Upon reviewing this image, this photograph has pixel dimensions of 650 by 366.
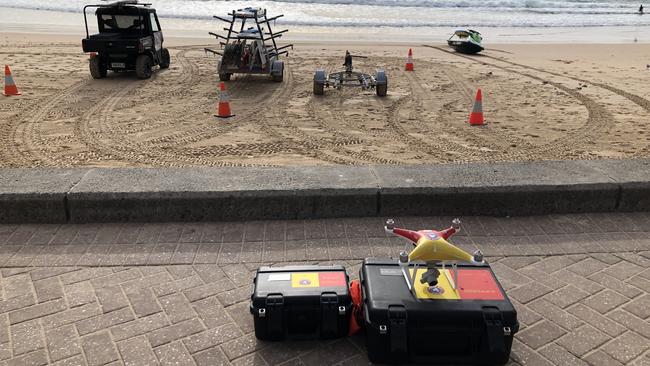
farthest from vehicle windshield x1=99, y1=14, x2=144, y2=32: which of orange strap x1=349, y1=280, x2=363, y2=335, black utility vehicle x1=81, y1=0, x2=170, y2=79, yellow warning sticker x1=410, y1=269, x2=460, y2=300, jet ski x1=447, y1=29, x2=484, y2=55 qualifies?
yellow warning sticker x1=410, y1=269, x2=460, y2=300

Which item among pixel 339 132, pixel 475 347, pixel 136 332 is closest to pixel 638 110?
pixel 339 132

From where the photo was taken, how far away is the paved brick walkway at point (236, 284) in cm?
286

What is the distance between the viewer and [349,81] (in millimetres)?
11414

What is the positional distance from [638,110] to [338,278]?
938 cm

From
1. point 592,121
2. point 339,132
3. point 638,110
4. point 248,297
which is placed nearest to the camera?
point 248,297

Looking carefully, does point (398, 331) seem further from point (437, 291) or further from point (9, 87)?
point (9, 87)

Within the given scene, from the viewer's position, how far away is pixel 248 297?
3.33 m

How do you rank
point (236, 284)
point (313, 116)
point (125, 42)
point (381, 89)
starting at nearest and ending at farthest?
point (236, 284)
point (313, 116)
point (381, 89)
point (125, 42)

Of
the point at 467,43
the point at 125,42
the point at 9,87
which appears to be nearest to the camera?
the point at 9,87

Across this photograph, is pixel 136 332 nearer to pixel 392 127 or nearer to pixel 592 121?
pixel 392 127

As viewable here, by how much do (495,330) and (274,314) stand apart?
122 centimetres

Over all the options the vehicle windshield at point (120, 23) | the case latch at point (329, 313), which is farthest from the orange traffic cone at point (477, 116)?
the vehicle windshield at point (120, 23)

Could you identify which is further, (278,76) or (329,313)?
(278,76)

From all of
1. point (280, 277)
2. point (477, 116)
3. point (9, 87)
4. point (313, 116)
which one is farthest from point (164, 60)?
point (280, 277)
